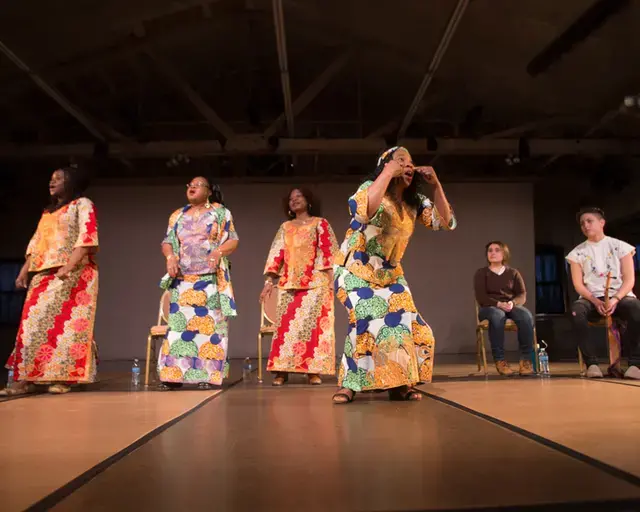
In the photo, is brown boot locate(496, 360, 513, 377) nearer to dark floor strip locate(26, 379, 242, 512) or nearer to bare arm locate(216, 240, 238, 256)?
bare arm locate(216, 240, 238, 256)

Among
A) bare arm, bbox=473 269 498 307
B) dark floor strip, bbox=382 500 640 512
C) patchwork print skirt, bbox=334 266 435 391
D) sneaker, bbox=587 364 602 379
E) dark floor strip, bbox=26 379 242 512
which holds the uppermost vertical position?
bare arm, bbox=473 269 498 307

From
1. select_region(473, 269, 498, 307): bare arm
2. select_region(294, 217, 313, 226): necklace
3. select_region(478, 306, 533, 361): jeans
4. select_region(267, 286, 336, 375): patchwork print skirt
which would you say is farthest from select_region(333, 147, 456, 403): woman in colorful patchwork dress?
select_region(473, 269, 498, 307): bare arm

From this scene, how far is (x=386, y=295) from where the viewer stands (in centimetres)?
319

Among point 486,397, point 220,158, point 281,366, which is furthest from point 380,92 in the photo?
point 486,397

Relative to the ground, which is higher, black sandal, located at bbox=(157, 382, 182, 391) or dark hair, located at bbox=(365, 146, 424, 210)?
dark hair, located at bbox=(365, 146, 424, 210)

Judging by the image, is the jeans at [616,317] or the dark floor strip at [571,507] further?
the jeans at [616,317]

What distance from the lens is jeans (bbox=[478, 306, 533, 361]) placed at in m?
5.40

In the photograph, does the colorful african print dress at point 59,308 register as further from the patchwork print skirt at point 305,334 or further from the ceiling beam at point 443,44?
the ceiling beam at point 443,44

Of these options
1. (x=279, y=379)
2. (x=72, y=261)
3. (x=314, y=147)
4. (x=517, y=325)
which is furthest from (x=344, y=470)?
(x=314, y=147)

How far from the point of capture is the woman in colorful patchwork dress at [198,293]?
4246 mm

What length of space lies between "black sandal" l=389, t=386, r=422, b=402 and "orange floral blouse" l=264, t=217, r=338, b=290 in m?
1.73

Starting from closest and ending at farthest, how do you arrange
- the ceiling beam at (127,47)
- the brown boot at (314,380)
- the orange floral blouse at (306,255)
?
the brown boot at (314,380), the orange floral blouse at (306,255), the ceiling beam at (127,47)

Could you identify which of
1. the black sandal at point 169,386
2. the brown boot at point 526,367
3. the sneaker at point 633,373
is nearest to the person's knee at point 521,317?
the brown boot at point 526,367

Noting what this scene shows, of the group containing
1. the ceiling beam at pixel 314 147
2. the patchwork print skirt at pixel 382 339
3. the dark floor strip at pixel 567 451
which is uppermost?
the ceiling beam at pixel 314 147
